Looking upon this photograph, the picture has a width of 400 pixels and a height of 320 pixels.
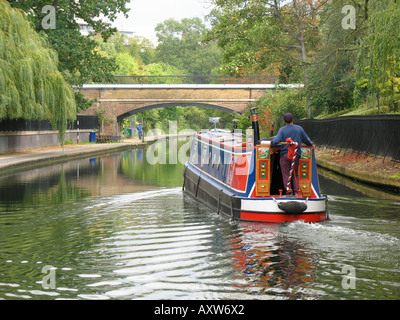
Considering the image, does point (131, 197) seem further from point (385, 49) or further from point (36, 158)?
point (36, 158)

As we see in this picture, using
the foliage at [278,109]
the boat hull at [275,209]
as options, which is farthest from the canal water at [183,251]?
the foliage at [278,109]

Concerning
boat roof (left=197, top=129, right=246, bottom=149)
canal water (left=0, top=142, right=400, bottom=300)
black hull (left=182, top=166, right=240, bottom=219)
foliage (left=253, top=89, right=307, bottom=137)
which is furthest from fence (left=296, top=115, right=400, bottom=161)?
foliage (left=253, top=89, right=307, bottom=137)

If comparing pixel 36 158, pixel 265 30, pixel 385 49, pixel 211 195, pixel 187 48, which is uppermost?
pixel 187 48

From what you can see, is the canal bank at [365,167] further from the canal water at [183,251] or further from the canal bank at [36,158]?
the canal bank at [36,158]

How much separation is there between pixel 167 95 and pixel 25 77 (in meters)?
34.9

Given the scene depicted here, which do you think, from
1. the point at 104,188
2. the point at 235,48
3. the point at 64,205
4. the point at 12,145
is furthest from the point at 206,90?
the point at 64,205

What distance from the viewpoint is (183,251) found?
934 centimetres

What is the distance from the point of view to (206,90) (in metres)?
63.3

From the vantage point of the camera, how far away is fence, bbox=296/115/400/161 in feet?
68.1

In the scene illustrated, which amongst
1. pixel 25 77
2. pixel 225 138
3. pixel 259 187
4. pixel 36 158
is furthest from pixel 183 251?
pixel 25 77

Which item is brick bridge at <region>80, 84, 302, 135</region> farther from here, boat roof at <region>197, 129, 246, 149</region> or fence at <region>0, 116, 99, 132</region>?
boat roof at <region>197, 129, 246, 149</region>

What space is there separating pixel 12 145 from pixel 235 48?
53.5 feet
